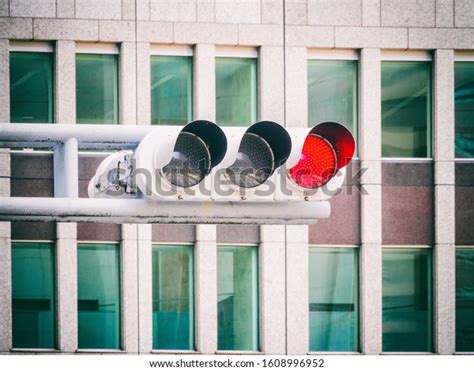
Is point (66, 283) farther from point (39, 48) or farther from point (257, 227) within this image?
point (39, 48)

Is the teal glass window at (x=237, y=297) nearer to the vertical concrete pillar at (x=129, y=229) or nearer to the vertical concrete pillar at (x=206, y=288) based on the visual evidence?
the vertical concrete pillar at (x=206, y=288)

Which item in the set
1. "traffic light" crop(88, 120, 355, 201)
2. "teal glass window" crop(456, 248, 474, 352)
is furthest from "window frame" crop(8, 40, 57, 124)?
"traffic light" crop(88, 120, 355, 201)

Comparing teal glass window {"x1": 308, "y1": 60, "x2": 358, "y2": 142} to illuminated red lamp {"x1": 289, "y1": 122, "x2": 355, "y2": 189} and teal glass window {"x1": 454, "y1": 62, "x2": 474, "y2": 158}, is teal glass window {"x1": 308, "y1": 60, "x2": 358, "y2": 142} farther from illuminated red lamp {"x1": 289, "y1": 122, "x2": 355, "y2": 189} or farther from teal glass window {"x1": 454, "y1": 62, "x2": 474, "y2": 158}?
illuminated red lamp {"x1": 289, "y1": 122, "x2": 355, "y2": 189}

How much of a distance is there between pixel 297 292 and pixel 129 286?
2814 millimetres

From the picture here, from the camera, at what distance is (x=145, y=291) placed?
20.9 metres

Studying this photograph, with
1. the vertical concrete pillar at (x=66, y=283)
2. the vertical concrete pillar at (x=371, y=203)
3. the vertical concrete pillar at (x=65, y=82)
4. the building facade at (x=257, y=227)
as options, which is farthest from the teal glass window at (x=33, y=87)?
the vertical concrete pillar at (x=371, y=203)

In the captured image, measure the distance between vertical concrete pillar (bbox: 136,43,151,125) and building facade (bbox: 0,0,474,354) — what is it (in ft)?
0.11

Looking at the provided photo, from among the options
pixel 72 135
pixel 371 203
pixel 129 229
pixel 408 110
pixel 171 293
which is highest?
pixel 408 110

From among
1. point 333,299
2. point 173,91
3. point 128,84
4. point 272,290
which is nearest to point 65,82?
point 128,84

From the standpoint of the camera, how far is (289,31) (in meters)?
21.1

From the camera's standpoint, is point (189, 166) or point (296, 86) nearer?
point (189, 166)

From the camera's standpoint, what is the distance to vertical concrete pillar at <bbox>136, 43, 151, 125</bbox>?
68.4ft

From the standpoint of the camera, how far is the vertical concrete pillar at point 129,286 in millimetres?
20750
